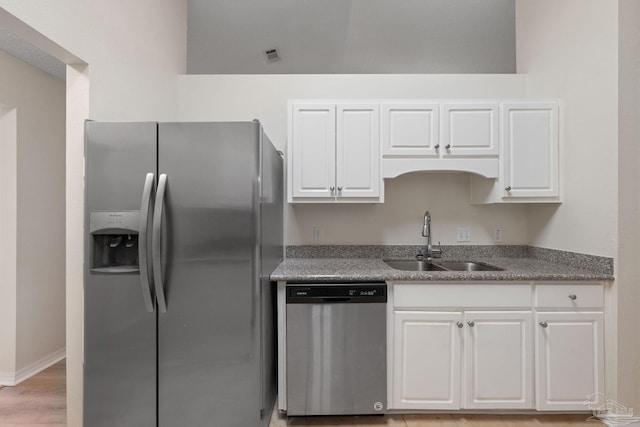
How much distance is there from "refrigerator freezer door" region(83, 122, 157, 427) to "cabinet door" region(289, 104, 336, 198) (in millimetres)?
988

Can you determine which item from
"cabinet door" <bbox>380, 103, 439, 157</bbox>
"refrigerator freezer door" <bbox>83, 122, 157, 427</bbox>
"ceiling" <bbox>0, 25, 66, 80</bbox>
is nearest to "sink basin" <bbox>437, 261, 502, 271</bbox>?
"cabinet door" <bbox>380, 103, 439, 157</bbox>

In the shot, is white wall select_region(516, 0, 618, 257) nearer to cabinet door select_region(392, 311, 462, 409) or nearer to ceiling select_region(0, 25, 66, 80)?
cabinet door select_region(392, 311, 462, 409)

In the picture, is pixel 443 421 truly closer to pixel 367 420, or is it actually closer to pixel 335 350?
pixel 367 420

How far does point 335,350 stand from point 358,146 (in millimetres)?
1374

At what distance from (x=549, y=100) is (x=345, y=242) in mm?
1813

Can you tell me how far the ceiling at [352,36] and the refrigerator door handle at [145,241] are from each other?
7.40ft

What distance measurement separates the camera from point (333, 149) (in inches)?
95.9

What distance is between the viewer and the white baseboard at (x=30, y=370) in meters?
2.63

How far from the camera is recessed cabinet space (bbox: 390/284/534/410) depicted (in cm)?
206

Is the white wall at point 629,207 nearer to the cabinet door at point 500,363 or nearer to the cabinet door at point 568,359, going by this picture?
the cabinet door at point 568,359

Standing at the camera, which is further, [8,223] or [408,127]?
[8,223]

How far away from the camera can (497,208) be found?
9.34 ft

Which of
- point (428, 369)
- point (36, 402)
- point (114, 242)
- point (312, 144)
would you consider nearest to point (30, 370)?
point (36, 402)

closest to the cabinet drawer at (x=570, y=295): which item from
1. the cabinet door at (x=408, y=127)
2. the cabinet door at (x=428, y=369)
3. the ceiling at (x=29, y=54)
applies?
the cabinet door at (x=428, y=369)
